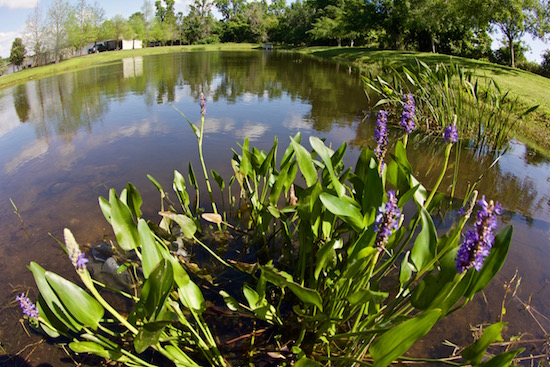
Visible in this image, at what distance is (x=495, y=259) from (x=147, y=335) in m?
1.33

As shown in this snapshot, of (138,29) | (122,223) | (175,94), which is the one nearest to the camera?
(122,223)

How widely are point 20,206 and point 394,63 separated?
16782 millimetres

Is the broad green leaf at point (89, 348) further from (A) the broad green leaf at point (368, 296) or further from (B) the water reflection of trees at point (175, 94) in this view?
(B) the water reflection of trees at point (175, 94)

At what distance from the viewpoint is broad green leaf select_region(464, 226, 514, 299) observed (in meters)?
1.30

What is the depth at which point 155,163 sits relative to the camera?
5.29 metres

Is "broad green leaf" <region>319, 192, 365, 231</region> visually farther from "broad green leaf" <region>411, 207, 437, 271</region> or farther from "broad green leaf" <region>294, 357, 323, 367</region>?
Answer: "broad green leaf" <region>294, 357, 323, 367</region>

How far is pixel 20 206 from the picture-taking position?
4.06 m

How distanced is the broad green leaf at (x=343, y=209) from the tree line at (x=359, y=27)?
16.3m

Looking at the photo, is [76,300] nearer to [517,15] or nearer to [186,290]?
[186,290]

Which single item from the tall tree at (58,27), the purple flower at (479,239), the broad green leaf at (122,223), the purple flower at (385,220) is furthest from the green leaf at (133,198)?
the tall tree at (58,27)

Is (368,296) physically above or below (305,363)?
above

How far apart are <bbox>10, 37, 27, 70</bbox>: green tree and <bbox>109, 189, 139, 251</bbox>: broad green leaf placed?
116 feet

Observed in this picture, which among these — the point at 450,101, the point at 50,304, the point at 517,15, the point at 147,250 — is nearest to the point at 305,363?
the point at 147,250

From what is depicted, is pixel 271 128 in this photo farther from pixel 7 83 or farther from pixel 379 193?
pixel 7 83
